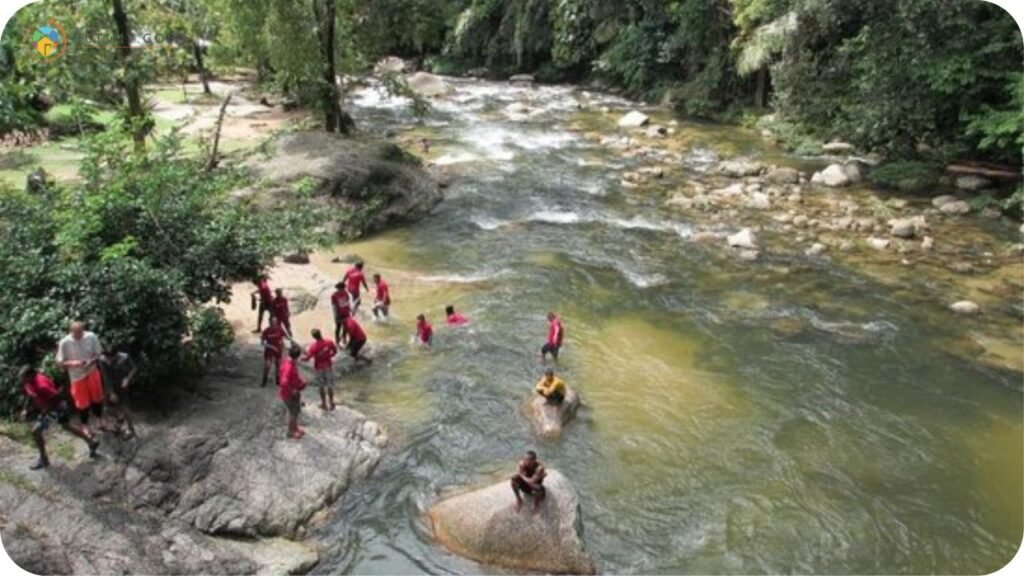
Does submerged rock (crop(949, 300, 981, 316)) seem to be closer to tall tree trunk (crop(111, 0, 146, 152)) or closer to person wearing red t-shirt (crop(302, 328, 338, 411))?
person wearing red t-shirt (crop(302, 328, 338, 411))

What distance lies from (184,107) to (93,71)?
1803cm

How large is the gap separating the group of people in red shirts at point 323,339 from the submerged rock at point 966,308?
8338mm

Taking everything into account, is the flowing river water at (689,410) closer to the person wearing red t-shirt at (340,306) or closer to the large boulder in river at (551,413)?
the large boulder in river at (551,413)

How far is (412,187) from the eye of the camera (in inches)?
898

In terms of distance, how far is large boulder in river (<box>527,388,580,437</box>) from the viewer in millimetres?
11680

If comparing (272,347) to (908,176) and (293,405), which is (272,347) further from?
(908,176)

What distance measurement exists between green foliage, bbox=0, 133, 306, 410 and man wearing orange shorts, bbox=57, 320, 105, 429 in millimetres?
520

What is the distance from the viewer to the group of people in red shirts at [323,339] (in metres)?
10.6

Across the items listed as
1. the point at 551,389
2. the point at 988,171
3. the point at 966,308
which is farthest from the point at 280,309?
the point at 988,171

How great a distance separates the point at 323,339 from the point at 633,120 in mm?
24736

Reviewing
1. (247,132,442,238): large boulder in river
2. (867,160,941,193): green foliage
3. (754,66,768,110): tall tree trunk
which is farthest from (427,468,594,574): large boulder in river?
(754,66,768,110): tall tree trunk

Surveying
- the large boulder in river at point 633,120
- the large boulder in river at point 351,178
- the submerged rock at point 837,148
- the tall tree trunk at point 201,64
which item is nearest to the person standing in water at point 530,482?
the large boulder in river at point 351,178

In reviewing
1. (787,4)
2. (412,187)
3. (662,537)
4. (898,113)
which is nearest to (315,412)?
(662,537)

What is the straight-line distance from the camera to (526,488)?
368 inches
